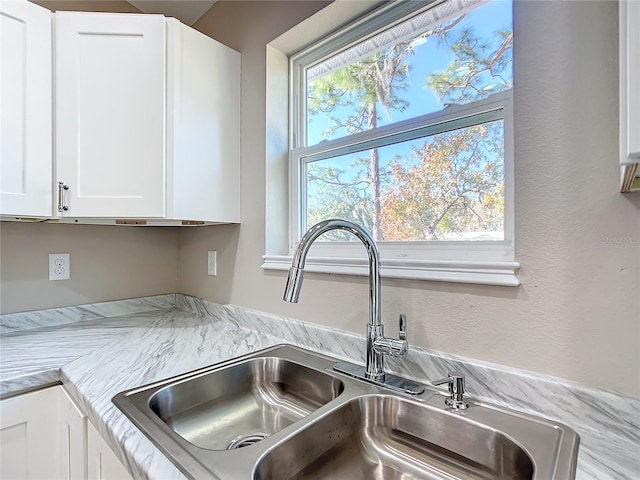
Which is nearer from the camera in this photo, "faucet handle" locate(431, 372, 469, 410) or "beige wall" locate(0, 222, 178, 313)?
"faucet handle" locate(431, 372, 469, 410)

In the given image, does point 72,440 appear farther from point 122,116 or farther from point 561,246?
point 561,246

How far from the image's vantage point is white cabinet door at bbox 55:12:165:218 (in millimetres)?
1198

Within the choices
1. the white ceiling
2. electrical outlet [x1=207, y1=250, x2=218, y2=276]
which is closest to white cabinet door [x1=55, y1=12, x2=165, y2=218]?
electrical outlet [x1=207, y1=250, x2=218, y2=276]

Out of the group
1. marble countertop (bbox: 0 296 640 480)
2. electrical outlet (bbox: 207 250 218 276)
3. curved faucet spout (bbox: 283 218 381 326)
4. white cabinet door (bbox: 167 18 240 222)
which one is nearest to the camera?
marble countertop (bbox: 0 296 640 480)

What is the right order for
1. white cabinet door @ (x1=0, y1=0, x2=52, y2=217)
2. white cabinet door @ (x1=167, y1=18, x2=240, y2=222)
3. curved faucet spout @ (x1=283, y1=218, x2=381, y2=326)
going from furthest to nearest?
white cabinet door @ (x1=167, y1=18, x2=240, y2=222)
white cabinet door @ (x1=0, y1=0, x2=52, y2=217)
curved faucet spout @ (x1=283, y1=218, x2=381, y2=326)

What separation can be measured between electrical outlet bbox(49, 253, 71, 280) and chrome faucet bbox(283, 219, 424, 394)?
4.23 feet

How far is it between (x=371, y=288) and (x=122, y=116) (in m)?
1.10

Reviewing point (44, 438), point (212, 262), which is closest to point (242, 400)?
point (44, 438)

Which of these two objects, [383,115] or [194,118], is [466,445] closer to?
[383,115]

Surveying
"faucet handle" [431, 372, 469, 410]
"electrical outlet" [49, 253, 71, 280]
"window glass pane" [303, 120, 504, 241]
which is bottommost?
"faucet handle" [431, 372, 469, 410]

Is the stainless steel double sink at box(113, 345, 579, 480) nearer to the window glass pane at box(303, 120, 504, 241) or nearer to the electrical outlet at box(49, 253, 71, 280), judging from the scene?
the window glass pane at box(303, 120, 504, 241)

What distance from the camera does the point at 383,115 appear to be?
116cm

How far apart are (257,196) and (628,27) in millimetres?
1187

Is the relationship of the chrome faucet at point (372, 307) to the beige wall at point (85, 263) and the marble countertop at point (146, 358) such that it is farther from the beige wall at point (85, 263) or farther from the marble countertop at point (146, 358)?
the beige wall at point (85, 263)
